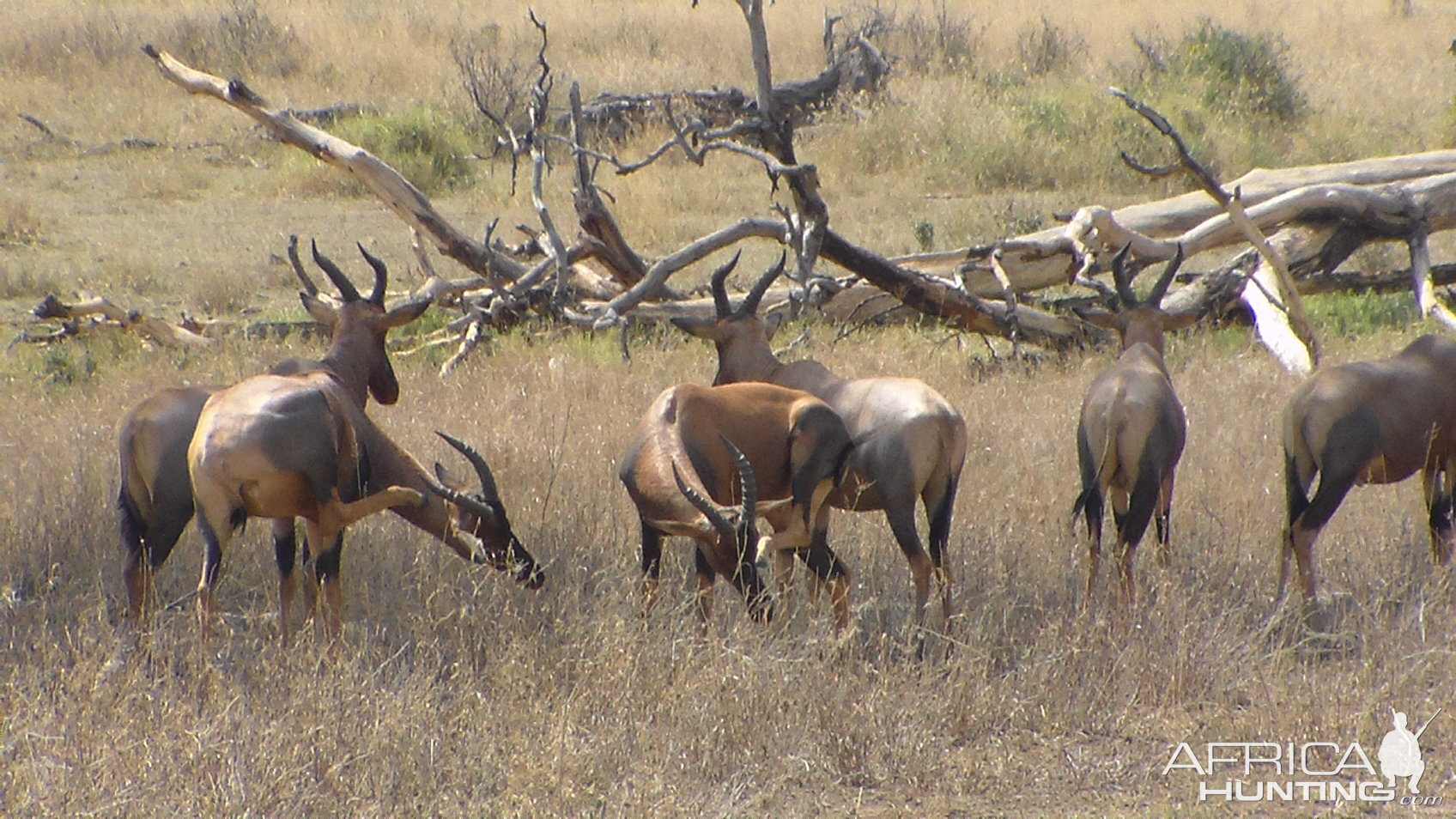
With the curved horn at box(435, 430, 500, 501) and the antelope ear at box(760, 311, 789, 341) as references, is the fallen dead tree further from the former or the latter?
the curved horn at box(435, 430, 500, 501)

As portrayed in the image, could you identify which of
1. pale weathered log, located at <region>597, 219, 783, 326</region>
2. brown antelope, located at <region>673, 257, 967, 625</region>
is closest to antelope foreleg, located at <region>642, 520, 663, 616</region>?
brown antelope, located at <region>673, 257, 967, 625</region>

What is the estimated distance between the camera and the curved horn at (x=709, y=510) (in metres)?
4.85

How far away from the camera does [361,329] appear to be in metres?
6.53

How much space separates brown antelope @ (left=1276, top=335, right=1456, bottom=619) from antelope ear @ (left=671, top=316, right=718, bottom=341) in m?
2.49

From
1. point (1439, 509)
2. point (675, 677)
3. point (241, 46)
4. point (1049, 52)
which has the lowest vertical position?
point (1439, 509)

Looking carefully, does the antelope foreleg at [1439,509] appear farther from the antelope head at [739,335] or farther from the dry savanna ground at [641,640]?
the antelope head at [739,335]

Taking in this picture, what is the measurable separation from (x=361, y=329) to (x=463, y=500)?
1372 mm

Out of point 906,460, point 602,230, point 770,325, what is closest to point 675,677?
point 906,460

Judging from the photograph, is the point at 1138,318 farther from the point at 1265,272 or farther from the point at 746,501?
the point at 1265,272

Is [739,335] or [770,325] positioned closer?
[739,335]

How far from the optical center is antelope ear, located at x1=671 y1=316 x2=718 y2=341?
6629 mm

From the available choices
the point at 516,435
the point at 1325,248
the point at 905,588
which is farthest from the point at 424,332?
the point at 1325,248

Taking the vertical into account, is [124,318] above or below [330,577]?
above

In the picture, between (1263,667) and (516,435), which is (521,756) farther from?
(516,435)
